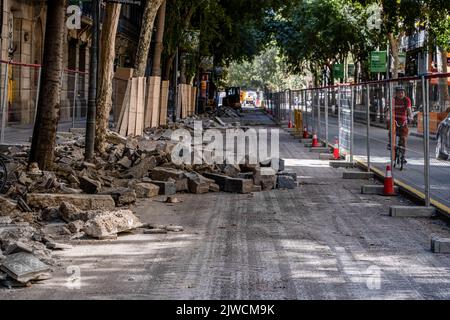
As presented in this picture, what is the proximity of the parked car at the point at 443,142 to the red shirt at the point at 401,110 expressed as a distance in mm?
1589

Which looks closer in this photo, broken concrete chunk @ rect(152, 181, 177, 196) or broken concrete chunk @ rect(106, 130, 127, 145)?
broken concrete chunk @ rect(152, 181, 177, 196)

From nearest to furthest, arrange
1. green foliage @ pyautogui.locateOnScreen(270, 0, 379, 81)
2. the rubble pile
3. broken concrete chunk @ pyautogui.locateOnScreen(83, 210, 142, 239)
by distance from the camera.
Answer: the rubble pile, broken concrete chunk @ pyautogui.locateOnScreen(83, 210, 142, 239), green foliage @ pyautogui.locateOnScreen(270, 0, 379, 81)

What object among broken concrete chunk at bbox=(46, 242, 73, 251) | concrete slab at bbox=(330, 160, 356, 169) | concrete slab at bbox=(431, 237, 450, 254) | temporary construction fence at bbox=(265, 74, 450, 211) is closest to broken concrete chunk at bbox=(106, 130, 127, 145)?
concrete slab at bbox=(330, 160, 356, 169)

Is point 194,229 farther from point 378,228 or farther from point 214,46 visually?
point 214,46

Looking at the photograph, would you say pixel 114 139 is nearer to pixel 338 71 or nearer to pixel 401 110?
pixel 401 110

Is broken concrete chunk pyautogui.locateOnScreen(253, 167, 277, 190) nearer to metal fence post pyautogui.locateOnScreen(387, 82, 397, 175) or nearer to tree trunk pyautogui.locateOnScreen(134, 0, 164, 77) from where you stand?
metal fence post pyautogui.locateOnScreen(387, 82, 397, 175)

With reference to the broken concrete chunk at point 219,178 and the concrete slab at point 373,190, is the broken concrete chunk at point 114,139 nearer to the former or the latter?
the broken concrete chunk at point 219,178

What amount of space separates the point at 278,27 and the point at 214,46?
38.4ft

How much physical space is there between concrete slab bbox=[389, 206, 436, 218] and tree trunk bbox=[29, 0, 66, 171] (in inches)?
198

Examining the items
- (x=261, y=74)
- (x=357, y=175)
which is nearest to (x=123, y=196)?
(x=357, y=175)

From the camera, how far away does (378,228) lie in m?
9.78

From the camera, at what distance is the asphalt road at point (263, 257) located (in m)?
6.50

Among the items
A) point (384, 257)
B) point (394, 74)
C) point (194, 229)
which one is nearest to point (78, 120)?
point (194, 229)

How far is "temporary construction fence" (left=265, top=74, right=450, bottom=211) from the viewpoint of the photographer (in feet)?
36.2
